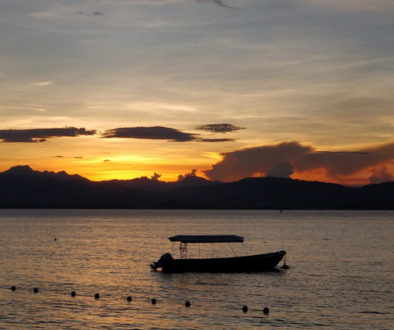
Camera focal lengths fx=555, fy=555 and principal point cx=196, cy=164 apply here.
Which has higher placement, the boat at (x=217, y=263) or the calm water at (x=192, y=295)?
the boat at (x=217, y=263)

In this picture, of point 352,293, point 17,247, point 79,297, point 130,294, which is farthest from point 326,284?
point 17,247

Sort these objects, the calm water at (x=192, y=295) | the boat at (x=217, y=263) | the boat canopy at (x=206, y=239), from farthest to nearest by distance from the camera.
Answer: the boat canopy at (x=206, y=239) < the boat at (x=217, y=263) < the calm water at (x=192, y=295)

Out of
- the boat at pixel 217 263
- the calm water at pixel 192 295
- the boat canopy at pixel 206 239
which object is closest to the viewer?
the calm water at pixel 192 295

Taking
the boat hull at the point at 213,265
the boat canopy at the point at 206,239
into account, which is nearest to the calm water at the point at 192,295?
the boat hull at the point at 213,265

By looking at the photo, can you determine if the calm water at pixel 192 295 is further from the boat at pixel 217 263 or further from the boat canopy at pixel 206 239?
the boat canopy at pixel 206 239

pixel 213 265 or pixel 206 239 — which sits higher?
pixel 206 239

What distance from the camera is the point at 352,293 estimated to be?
206ft

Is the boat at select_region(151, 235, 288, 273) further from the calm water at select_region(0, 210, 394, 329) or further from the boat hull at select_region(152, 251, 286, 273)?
the calm water at select_region(0, 210, 394, 329)

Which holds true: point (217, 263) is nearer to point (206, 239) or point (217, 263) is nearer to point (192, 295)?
point (206, 239)

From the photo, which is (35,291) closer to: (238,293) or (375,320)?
(238,293)

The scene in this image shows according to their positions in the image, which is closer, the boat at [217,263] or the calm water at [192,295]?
the calm water at [192,295]

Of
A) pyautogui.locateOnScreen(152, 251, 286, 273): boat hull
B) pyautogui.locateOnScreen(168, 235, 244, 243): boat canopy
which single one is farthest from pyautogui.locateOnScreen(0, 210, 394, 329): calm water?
pyautogui.locateOnScreen(168, 235, 244, 243): boat canopy

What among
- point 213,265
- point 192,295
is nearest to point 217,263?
point 213,265

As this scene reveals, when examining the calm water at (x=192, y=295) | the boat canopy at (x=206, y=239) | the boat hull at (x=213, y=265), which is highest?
the boat canopy at (x=206, y=239)
